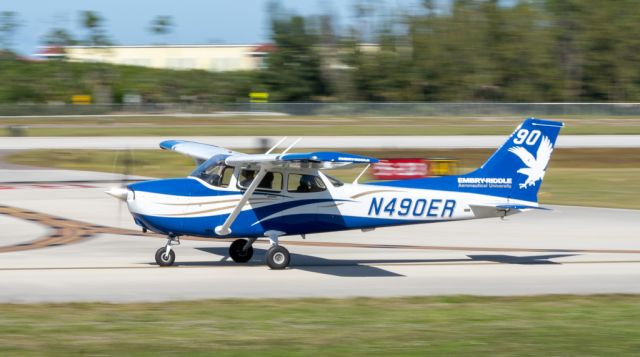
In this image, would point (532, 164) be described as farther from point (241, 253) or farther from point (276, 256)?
point (241, 253)

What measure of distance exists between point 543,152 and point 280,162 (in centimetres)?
500

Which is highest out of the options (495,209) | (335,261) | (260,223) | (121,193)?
(121,193)

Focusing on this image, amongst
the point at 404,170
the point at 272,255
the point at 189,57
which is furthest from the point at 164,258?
the point at 189,57

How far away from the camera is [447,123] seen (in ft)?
227

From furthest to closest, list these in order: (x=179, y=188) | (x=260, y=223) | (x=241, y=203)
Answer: (x=260, y=223) < (x=241, y=203) < (x=179, y=188)

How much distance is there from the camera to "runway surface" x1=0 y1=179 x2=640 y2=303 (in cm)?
1488

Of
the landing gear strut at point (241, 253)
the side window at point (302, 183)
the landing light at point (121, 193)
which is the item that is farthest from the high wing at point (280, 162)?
the landing light at point (121, 193)

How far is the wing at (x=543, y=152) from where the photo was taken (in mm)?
17172

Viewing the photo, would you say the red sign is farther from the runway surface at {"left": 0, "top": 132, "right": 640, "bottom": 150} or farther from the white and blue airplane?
the white and blue airplane

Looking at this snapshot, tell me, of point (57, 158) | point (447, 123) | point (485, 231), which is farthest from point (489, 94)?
point (485, 231)

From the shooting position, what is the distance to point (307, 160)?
1496cm

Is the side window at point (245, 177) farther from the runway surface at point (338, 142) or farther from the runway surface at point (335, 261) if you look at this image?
the runway surface at point (338, 142)

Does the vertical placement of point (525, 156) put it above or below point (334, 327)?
above

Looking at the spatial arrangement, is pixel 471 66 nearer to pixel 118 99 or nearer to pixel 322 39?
pixel 322 39
